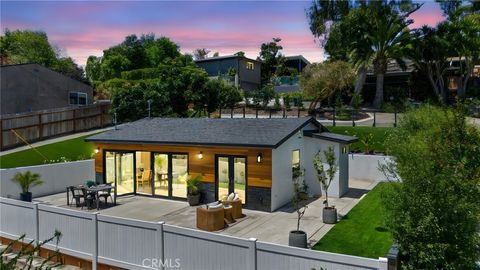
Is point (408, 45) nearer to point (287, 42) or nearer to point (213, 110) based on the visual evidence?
point (213, 110)

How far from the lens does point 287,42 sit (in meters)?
61.8

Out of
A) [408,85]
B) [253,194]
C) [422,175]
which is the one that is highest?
[408,85]

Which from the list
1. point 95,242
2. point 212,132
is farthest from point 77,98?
point 95,242

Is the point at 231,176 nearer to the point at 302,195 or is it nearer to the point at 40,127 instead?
the point at 302,195

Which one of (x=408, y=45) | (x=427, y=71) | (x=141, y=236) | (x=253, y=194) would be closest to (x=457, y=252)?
(x=141, y=236)

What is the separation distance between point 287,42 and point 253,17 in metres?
45.6

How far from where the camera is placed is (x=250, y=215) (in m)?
14.7

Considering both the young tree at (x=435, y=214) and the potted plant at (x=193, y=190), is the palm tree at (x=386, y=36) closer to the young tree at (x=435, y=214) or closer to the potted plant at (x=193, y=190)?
the potted plant at (x=193, y=190)

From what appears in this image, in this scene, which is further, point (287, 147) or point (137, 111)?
point (137, 111)

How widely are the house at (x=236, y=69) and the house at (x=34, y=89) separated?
18.8 metres

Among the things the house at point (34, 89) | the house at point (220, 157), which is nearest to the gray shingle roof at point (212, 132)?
the house at point (220, 157)

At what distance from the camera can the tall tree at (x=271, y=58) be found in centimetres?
6056

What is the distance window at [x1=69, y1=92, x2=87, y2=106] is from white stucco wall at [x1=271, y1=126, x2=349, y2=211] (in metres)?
26.9

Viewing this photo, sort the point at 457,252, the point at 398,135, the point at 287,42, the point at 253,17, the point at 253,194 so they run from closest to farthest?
the point at 457,252, the point at 398,135, the point at 253,194, the point at 253,17, the point at 287,42
